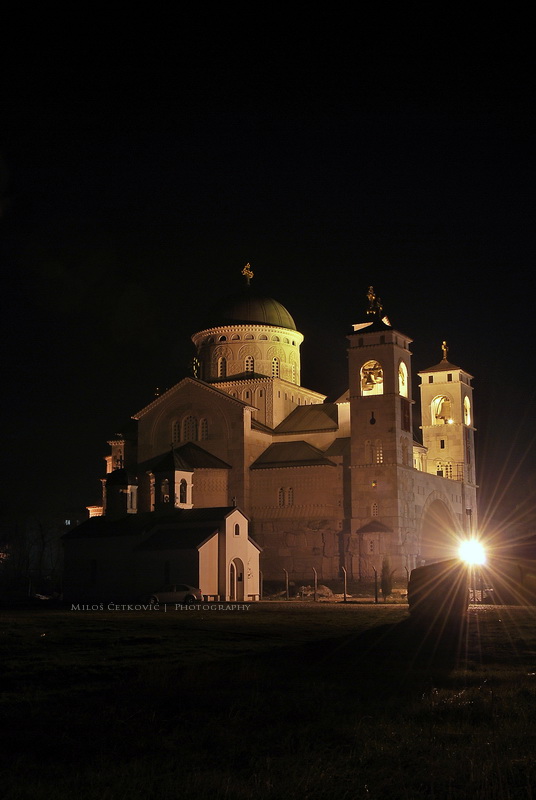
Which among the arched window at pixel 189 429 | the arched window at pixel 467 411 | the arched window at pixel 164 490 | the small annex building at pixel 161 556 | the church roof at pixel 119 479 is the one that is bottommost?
the small annex building at pixel 161 556

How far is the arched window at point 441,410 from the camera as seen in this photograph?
72500 mm

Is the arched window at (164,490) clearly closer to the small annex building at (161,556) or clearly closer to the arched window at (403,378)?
the small annex building at (161,556)

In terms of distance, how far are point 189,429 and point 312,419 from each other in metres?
8.04

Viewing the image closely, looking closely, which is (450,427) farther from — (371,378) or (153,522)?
(153,522)

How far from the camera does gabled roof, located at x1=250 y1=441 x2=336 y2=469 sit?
62.4 m

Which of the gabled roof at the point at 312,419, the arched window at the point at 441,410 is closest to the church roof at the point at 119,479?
the gabled roof at the point at 312,419

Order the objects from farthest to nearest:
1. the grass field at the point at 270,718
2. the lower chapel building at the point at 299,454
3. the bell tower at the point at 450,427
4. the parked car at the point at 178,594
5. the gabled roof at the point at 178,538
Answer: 1. the bell tower at the point at 450,427
2. the lower chapel building at the point at 299,454
3. the gabled roof at the point at 178,538
4. the parked car at the point at 178,594
5. the grass field at the point at 270,718

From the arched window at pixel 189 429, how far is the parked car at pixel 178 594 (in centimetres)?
2215

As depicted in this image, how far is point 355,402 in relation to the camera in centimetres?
6166

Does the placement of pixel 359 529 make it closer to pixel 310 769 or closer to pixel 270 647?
pixel 270 647

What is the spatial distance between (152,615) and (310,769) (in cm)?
2284

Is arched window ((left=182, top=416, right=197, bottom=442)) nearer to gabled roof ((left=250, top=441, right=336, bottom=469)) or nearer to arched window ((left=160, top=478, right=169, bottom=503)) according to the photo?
gabled roof ((left=250, top=441, right=336, bottom=469))

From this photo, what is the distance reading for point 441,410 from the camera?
7319cm

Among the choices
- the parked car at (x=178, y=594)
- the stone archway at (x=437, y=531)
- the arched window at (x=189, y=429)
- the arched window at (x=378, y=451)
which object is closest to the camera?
the parked car at (x=178, y=594)
